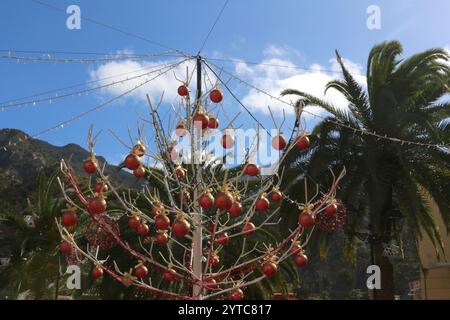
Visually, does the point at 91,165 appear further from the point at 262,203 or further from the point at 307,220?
the point at 307,220

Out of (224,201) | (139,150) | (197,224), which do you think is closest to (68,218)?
(139,150)

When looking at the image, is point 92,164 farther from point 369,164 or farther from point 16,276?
point 16,276

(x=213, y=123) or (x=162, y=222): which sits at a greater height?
(x=213, y=123)

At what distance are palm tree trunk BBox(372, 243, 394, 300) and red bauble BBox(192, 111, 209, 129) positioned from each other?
876 cm

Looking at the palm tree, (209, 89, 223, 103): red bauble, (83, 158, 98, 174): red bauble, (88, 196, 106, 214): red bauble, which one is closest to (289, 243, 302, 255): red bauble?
(209, 89, 223, 103): red bauble

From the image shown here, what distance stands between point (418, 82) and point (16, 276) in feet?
40.2

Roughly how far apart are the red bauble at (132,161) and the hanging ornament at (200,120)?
0.66 meters

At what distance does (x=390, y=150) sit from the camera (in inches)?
496

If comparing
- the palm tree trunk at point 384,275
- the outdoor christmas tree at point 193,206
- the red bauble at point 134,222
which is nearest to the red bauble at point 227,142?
the outdoor christmas tree at point 193,206

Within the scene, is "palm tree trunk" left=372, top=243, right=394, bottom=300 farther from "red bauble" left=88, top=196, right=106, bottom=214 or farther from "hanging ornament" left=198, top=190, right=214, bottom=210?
"red bauble" left=88, top=196, right=106, bottom=214

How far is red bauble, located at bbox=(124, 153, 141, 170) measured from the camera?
14.0 ft

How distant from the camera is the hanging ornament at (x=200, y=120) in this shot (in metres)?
4.65

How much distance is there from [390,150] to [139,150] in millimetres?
9331
